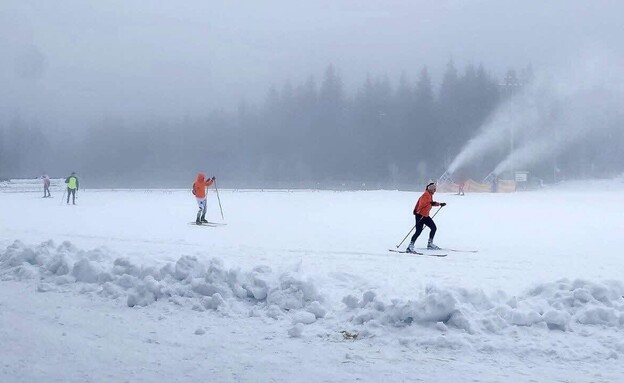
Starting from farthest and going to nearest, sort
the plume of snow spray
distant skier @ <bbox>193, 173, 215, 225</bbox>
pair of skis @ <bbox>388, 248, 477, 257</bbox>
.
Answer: the plume of snow spray → distant skier @ <bbox>193, 173, 215, 225</bbox> → pair of skis @ <bbox>388, 248, 477, 257</bbox>

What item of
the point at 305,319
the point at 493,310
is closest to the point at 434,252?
the point at 493,310

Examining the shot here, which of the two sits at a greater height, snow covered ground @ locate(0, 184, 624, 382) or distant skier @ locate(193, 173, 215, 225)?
distant skier @ locate(193, 173, 215, 225)

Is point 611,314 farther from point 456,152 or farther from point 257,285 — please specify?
point 456,152

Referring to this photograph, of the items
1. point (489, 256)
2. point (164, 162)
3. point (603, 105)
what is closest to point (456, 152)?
point (603, 105)

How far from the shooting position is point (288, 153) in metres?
99.1

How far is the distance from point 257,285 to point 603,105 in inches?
3769

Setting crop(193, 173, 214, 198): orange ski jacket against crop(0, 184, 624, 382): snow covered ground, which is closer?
crop(0, 184, 624, 382): snow covered ground

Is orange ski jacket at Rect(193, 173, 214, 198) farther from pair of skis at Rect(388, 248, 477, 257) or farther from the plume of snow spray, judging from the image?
the plume of snow spray

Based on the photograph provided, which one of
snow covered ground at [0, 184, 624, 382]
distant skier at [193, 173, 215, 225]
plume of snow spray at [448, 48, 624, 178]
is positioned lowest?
snow covered ground at [0, 184, 624, 382]

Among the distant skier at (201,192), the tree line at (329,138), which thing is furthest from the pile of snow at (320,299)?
the tree line at (329,138)

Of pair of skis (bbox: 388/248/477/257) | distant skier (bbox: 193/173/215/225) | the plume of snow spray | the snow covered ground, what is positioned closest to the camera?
the snow covered ground

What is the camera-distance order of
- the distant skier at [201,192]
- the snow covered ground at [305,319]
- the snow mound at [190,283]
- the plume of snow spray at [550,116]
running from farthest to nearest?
1. the plume of snow spray at [550,116]
2. the distant skier at [201,192]
3. the snow mound at [190,283]
4. the snow covered ground at [305,319]

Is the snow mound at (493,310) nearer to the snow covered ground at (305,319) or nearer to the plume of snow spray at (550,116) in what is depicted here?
the snow covered ground at (305,319)

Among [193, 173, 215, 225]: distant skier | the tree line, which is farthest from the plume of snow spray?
[193, 173, 215, 225]: distant skier
